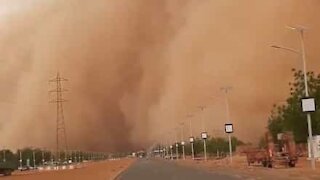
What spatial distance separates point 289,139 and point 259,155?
3.07 metres

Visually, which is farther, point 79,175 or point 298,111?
point 298,111

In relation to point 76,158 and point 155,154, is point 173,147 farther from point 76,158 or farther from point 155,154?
point 155,154

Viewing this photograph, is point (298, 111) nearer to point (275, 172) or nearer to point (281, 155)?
point (281, 155)

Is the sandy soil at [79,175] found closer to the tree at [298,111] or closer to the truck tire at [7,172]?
the truck tire at [7,172]

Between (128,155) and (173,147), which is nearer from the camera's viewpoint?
(173,147)

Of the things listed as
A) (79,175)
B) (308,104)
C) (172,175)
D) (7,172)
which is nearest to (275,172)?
(308,104)

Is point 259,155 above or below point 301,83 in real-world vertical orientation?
below

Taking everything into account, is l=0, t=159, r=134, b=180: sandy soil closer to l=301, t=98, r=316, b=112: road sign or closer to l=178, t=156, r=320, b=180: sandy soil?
l=178, t=156, r=320, b=180: sandy soil

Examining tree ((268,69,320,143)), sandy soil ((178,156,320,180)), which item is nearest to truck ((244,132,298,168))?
sandy soil ((178,156,320,180))

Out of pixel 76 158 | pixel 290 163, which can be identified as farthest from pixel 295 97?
pixel 76 158

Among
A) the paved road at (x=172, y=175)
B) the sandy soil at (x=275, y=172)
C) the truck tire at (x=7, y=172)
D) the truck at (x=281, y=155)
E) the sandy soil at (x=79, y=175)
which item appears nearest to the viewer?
the sandy soil at (x=275, y=172)

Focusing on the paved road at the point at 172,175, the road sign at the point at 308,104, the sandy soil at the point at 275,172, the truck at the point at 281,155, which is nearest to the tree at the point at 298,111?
the truck at the point at 281,155

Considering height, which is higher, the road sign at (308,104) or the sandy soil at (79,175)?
the road sign at (308,104)

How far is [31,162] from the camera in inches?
4478
